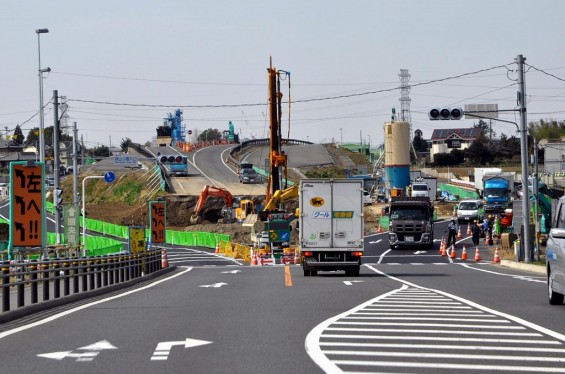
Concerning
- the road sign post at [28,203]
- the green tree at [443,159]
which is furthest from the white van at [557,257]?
the green tree at [443,159]

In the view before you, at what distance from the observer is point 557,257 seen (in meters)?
19.0

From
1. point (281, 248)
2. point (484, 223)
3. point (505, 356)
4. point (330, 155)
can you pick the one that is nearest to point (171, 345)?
point (505, 356)

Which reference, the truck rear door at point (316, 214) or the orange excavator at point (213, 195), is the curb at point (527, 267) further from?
the orange excavator at point (213, 195)

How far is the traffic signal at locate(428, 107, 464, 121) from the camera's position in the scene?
135ft

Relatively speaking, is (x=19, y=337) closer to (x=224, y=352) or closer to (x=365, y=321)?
(x=224, y=352)

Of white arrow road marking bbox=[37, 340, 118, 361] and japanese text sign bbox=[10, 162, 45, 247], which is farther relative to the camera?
japanese text sign bbox=[10, 162, 45, 247]

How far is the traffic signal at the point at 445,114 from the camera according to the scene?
4112 cm

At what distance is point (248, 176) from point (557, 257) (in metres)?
93.6

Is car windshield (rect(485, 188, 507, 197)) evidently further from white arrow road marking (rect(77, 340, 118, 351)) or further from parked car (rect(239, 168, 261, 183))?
white arrow road marking (rect(77, 340, 118, 351))

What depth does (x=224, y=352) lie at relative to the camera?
12625mm

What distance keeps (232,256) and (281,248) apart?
30.3 feet

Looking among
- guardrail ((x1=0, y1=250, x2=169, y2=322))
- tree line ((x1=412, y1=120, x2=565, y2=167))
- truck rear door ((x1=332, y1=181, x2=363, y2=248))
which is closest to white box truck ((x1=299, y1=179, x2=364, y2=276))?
truck rear door ((x1=332, y1=181, x2=363, y2=248))

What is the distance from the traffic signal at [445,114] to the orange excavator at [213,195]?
48.1 m

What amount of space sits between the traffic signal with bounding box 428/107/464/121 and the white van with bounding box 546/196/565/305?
21103 mm
